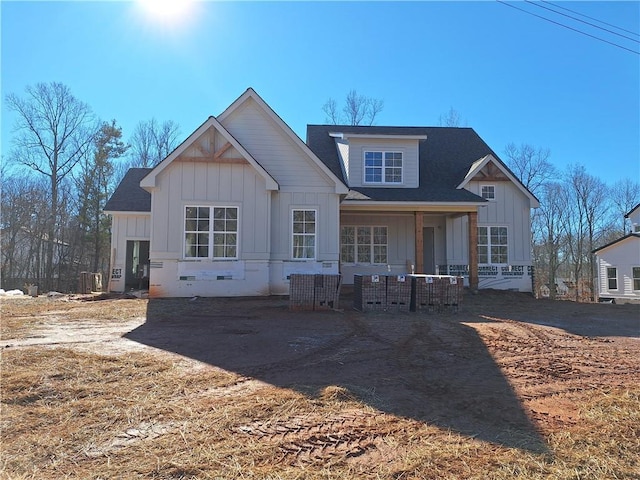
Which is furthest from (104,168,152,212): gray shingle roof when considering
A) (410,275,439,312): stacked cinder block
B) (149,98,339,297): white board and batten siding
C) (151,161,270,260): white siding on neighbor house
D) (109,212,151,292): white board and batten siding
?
(410,275,439,312): stacked cinder block

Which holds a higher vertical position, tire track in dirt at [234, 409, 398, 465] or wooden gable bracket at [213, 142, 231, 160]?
wooden gable bracket at [213, 142, 231, 160]

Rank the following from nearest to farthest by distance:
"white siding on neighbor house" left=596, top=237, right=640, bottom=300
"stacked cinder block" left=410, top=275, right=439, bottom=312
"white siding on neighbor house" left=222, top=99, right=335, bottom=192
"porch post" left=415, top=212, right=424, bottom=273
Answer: "stacked cinder block" left=410, top=275, right=439, bottom=312 → "white siding on neighbor house" left=222, top=99, right=335, bottom=192 → "porch post" left=415, top=212, right=424, bottom=273 → "white siding on neighbor house" left=596, top=237, right=640, bottom=300

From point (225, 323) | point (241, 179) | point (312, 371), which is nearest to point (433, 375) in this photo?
point (312, 371)

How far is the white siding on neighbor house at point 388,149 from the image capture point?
58.7 feet

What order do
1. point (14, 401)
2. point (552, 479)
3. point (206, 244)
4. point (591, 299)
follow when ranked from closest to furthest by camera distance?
point (552, 479)
point (14, 401)
point (206, 244)
point (591, 299)

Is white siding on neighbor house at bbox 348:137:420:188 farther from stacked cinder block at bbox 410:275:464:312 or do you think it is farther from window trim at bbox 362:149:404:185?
stacked cinder block at bbox 410:275:464:312

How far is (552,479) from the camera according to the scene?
2785mm

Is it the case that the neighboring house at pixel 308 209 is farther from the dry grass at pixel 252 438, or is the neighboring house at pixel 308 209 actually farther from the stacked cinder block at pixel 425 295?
the dry grass at pixel 252 438

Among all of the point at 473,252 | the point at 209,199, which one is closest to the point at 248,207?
the point at 209,199

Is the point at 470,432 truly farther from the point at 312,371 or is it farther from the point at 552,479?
the point at 312,371

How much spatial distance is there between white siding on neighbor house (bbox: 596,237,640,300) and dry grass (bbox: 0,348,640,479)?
24355 mm

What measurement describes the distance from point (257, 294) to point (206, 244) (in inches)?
93.2

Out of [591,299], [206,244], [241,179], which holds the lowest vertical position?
[591,299]

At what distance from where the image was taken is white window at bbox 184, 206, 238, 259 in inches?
542
